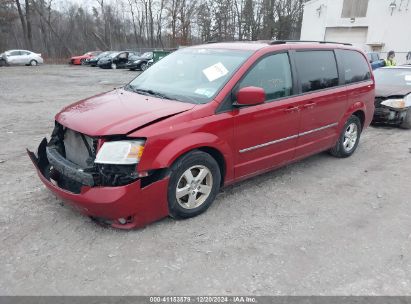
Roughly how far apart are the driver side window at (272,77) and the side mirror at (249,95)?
0.58 ft

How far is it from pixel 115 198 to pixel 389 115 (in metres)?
6.82

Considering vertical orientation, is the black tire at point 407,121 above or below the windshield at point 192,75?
below

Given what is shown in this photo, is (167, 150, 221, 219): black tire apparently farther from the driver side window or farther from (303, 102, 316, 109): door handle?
(303, 102, 316, 109): door handle

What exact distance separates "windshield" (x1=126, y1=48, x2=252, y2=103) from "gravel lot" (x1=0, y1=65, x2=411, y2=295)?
1.30 metres

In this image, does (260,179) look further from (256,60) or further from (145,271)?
(145,271)

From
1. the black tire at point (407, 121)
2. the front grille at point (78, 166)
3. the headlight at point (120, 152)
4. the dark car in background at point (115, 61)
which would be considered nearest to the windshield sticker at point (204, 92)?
the headlight at point (120, 152)

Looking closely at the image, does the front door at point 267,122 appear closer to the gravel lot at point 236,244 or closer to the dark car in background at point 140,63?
the gravel lot at point 236,244

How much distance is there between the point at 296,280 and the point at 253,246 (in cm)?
55

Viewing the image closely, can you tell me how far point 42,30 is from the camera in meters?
47.1

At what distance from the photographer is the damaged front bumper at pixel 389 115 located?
7789mm

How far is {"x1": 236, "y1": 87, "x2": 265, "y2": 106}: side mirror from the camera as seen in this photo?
12.1 feet

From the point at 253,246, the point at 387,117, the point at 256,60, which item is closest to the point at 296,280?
the point at 253,246

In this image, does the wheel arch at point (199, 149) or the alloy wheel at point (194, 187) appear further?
the alloy wheel at point (194, 187)

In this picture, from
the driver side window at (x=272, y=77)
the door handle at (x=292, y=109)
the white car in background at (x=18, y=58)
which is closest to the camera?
the driver side window at (x=272, y=77)
